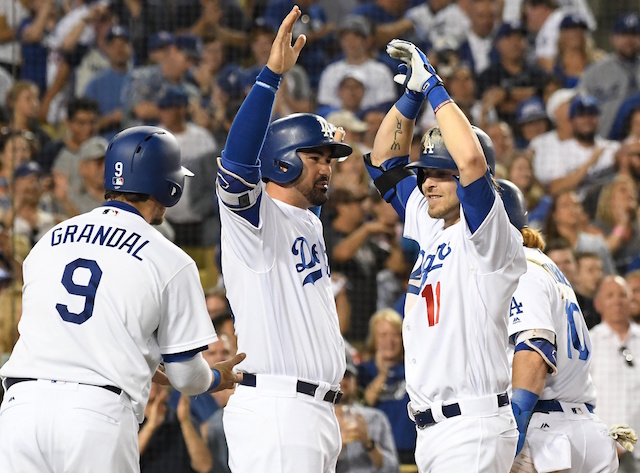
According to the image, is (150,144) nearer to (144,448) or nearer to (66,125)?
(144,448)

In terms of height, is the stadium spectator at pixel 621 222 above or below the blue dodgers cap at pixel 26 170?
below

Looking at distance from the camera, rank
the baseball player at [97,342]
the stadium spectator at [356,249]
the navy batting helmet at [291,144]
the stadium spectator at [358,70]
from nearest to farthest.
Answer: the baseball player at [97,342] → the navy batting helmet at [291,144] → the stadium spectator at [356,249] → the stadium spectator at [358,70]

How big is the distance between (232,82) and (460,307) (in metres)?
5.54

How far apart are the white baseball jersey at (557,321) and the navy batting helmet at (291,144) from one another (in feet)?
3.23

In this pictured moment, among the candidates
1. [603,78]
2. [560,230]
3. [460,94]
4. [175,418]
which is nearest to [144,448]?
[175,418]

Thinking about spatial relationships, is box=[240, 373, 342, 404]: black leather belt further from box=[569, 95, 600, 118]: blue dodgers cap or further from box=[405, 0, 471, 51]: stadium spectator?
box=[405, 0, 471, 51]: stadium spectator

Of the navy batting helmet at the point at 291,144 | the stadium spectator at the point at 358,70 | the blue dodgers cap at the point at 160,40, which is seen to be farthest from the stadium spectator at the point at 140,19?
the navy batting helmet at the point at 291,144

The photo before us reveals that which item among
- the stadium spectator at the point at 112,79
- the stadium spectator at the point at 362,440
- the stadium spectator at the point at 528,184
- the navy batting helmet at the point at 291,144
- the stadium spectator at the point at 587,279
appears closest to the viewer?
the navy batting helmet at the point at 291,144

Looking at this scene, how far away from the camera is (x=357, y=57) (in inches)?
377

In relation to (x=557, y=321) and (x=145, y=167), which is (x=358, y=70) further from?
(x=145, y=167)

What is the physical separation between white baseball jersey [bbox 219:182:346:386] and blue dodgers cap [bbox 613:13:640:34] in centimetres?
651

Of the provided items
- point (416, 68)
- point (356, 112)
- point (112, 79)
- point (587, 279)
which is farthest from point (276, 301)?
point (112, 79)

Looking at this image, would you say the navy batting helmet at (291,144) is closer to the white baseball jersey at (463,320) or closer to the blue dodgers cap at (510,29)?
the white baseball jersey at (463,320)

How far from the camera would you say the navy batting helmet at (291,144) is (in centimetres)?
417
